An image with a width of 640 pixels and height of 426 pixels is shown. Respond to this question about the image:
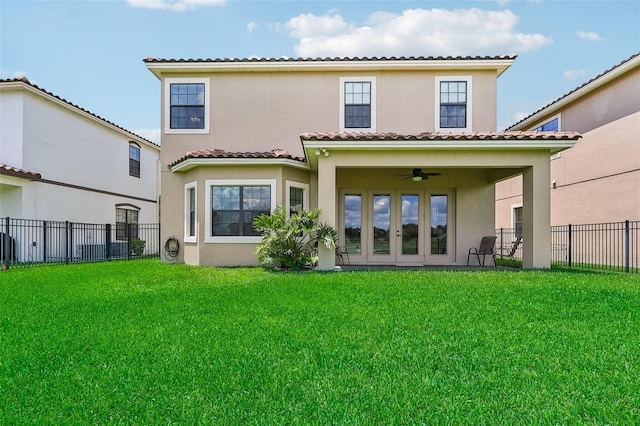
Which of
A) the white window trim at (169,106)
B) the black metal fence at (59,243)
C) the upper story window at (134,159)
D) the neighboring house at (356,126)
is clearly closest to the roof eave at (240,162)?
the neighboring house at (356,126)

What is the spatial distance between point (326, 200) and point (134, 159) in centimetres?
1602

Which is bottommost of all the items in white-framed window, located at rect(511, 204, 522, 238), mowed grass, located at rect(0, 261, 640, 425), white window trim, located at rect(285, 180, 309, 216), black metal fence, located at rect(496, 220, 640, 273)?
mowed grass, located at rect(0, 261, 640, 425)

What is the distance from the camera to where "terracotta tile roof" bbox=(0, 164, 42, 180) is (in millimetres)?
13242

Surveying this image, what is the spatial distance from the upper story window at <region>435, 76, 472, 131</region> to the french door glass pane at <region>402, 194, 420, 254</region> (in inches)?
106

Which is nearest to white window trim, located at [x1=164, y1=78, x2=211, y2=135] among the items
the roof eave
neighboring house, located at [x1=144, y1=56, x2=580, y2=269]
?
neighboring house, located at [x1=144, y1=56, x2=580, y2=269]

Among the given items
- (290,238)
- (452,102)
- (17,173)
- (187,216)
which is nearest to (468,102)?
(452,102)

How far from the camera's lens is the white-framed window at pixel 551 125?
16.5 meters

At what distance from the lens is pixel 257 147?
13.2 meters

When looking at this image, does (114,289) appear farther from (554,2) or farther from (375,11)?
(554,2)

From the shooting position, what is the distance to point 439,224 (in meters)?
13.1

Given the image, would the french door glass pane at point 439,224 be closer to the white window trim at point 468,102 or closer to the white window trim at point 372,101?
the white window trim at point 468,102

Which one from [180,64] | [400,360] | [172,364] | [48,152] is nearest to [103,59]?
[180,64]

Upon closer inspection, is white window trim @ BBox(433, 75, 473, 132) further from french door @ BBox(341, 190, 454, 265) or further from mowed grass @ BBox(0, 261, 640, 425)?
mowed grass @ BBox(0, 261, 640, 425)

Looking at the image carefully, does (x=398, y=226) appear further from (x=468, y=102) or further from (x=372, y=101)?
(x=468, y=102)
